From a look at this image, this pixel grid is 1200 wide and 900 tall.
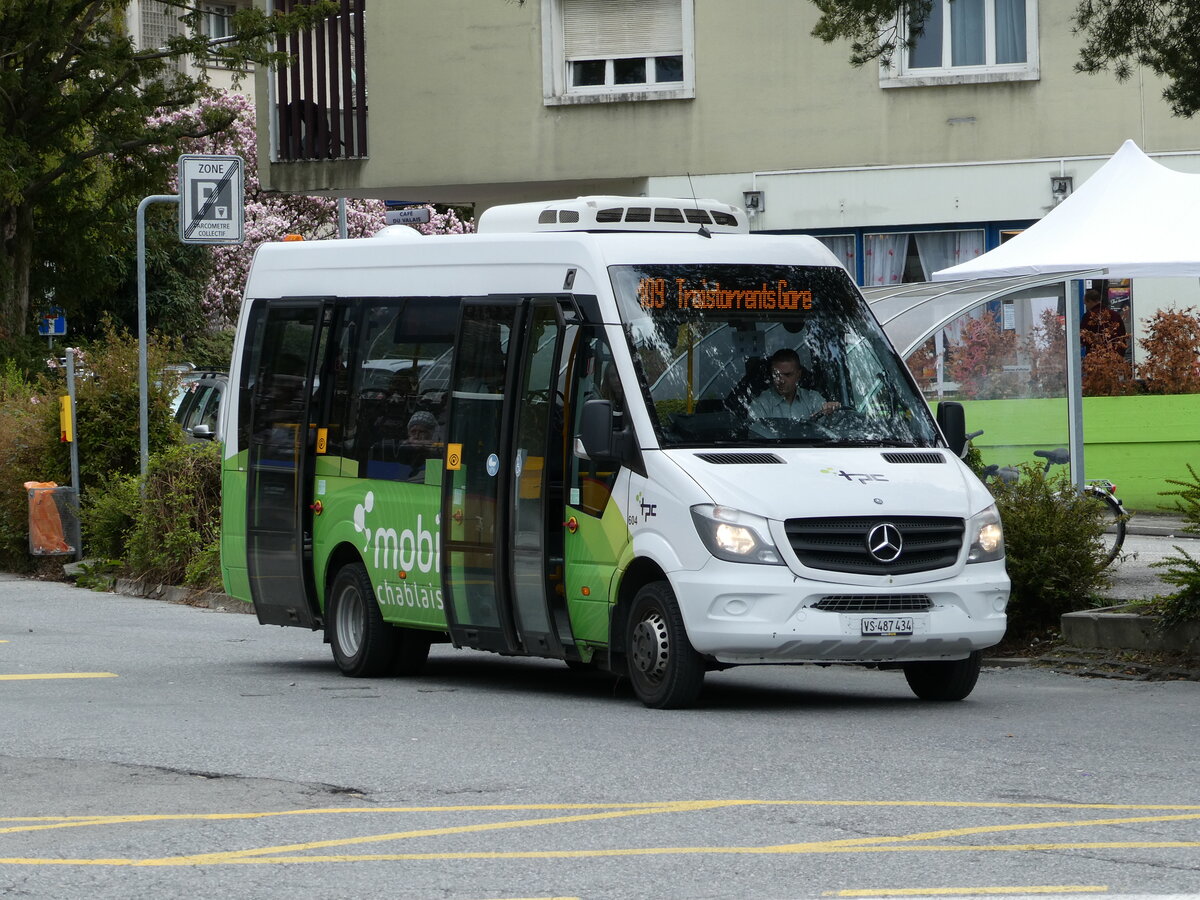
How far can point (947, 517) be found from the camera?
1119 centimetres

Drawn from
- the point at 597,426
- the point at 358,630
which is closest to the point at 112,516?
the point at 358,630

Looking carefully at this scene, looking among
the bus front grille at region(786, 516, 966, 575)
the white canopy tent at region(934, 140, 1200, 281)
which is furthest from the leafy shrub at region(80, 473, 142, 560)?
the bus front grille at region(786, 516, 966, 575)

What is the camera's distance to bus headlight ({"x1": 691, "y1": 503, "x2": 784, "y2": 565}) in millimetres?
10859

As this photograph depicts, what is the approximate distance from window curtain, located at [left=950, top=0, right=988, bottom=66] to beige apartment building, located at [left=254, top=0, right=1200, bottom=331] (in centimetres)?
3

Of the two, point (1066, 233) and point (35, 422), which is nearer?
point (1066, 233)

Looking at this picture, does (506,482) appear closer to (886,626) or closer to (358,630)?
(358,630)

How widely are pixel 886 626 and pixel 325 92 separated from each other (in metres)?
22.1

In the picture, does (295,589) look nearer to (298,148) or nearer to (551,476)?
(551,476)

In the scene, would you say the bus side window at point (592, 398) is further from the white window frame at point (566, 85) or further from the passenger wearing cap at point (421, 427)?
the white window frame at point (566, 85)

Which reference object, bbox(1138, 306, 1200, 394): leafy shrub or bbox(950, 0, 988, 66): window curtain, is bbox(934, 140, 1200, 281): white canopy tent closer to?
bbox(1138, 306, 1200, 394): leafy shrub

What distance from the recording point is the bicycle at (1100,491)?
1511 centimetres

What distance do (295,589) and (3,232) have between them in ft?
68.0

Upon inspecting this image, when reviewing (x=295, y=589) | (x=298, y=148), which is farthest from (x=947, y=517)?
(x=298, y=148)

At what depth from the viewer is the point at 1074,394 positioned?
16.2 m
